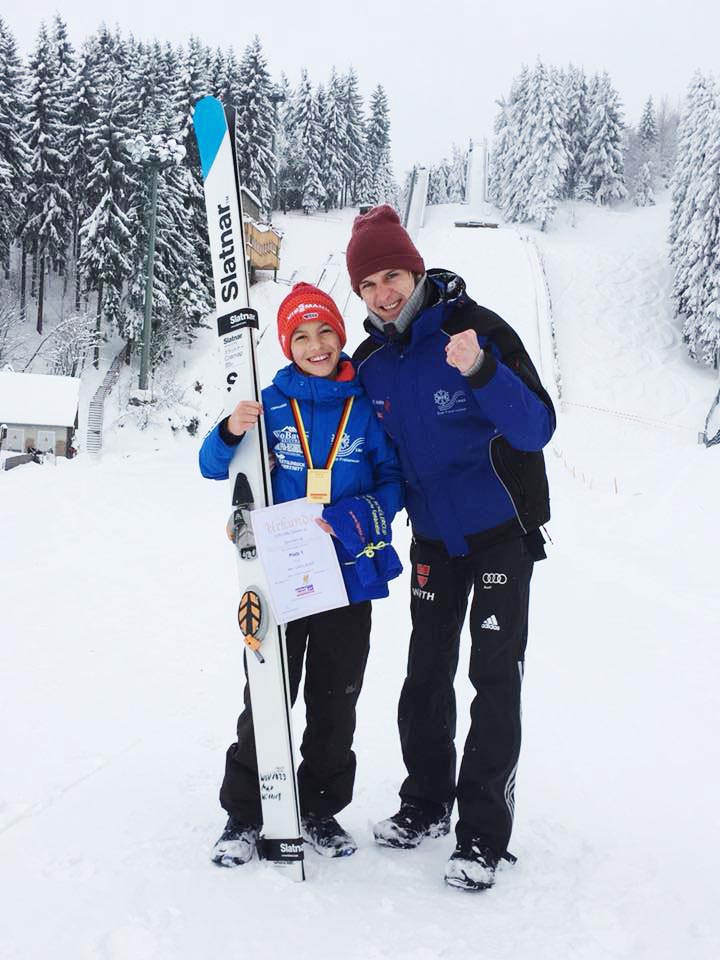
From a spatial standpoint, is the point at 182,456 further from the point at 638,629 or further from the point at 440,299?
the point at 440,299

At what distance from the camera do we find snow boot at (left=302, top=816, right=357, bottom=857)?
260 cm

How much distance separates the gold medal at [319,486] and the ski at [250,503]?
0.56 feet

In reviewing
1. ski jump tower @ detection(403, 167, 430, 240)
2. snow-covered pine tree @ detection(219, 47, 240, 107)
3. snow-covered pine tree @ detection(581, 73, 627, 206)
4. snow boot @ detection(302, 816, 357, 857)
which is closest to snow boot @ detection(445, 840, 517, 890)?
snow boot @ detection(302, 816, 357, 857)

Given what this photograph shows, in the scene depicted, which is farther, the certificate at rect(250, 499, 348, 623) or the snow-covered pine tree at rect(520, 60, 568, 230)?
the snow-covered pine tree at rect(520, 60, 568, 230)

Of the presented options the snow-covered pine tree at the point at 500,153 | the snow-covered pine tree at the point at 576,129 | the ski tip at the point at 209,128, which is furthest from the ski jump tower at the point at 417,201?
the ski tip at the point at 209,128

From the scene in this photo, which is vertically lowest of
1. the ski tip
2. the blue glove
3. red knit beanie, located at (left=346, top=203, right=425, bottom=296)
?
the blue glove

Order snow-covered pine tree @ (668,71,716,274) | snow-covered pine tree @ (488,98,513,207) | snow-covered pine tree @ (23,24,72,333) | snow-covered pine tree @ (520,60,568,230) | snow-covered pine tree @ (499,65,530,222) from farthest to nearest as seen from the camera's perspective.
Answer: snow-covered pine tree @ (488,98,513,207) → snow-covered pine tree @ (499,65,530,222) → snow-covered pine tree @ (520,60,568,230) → snow-covered pine tree @ (668,71,716,274) → snow-covered pine tree @ (23,24,72,333)

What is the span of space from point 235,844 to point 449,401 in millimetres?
1727

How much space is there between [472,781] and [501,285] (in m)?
33.0

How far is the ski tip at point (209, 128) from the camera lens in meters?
2.83

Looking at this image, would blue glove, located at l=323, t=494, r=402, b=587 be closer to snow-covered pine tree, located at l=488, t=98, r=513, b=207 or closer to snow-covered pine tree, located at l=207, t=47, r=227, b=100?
snow-covered pine tree, located at l=207, t=47, r=227, b=100

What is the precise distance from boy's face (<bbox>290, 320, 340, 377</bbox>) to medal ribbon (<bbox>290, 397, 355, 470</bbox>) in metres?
0.13

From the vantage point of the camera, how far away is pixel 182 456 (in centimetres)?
1723

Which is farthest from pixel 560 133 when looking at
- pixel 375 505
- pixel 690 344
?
pixel 375 505
